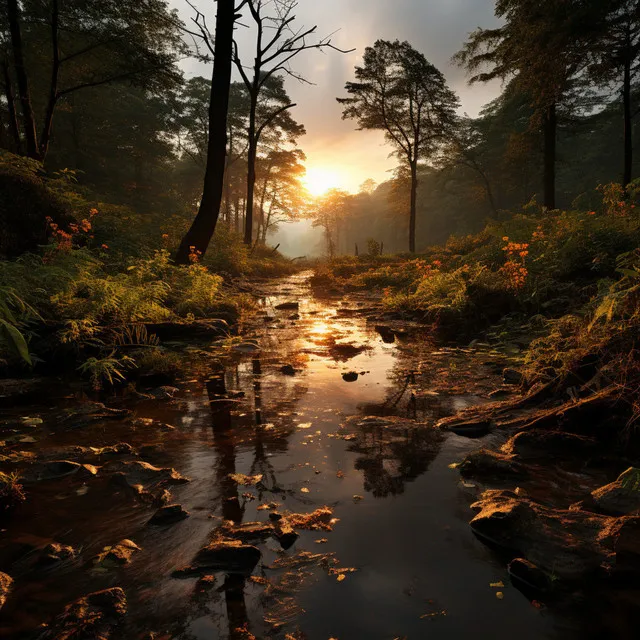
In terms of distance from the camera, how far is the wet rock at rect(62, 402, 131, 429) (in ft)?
10.5

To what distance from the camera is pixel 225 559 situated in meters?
1.75

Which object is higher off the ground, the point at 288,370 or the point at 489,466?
the point at 288,370

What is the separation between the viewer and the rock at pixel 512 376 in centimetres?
405

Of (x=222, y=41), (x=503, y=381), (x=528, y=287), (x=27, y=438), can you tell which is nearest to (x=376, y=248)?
(x=222, y=41)

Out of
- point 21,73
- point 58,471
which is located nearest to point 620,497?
point 58,471

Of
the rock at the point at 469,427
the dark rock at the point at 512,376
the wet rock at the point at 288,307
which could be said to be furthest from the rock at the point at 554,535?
the wet rock at the point at 288,307

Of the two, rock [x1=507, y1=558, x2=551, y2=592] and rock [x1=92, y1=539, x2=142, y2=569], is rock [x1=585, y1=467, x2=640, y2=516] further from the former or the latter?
rock [x1=92, y1=539, x2=142, y2=569]

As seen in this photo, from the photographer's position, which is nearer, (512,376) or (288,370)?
(512,376)

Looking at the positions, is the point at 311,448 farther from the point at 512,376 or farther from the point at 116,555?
the point at 512,376

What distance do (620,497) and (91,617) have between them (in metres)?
2.51

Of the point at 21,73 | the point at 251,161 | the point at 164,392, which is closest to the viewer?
the point at 164,392

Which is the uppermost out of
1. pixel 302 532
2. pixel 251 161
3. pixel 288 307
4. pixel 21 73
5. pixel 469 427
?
pixel 251 161

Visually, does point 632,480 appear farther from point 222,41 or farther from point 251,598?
point 222,41

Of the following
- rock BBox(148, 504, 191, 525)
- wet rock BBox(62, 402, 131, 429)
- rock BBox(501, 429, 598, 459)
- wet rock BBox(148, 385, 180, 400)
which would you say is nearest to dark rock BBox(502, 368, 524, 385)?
rock BBox(501, 429, 598, 459)
